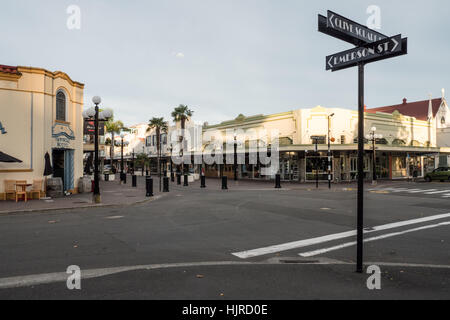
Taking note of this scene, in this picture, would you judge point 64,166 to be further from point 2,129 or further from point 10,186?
point 2,129

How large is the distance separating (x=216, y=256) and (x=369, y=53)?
13.9 ft

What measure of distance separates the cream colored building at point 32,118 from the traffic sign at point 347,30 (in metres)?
15.9

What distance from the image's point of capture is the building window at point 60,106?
58.1 ft

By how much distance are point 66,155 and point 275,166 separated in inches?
892

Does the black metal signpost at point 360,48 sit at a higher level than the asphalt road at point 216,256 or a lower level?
higher

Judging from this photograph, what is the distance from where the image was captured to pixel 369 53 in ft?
15.2

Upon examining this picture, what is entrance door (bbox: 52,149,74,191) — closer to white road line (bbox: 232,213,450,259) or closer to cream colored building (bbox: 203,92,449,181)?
white road line (bbox: 232,213,450,259)

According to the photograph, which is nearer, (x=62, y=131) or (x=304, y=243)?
(x=304, y=243)

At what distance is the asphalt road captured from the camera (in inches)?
165

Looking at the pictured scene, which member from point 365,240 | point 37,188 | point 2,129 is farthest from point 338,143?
point 2,129

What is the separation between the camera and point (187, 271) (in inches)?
195

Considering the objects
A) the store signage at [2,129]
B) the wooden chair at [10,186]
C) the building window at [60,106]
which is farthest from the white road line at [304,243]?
the building window at [60,106]

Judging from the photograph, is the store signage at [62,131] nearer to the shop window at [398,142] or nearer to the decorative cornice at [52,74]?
the decorative cornice at [52,74]

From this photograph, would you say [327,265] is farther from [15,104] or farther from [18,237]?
[15,104]
